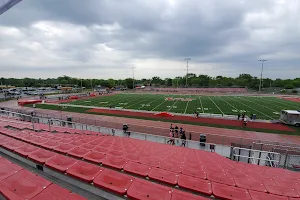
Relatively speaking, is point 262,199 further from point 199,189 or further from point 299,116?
point 299,116

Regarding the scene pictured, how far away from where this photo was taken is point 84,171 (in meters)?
4.94

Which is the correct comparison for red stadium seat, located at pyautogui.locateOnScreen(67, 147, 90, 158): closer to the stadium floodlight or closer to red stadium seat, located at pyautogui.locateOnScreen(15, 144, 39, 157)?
red stadium seat, located at pyautogui.locateOnScreen(15, 144, 39, 157)

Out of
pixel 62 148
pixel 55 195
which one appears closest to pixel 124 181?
pixel 55 195

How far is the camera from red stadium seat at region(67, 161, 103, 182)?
460 centimetres

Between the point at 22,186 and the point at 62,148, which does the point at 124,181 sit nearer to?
the point at 22,186

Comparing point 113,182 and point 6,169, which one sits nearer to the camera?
point 113,182

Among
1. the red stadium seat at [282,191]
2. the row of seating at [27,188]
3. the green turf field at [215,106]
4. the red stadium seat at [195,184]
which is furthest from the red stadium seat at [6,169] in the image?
the green turf field at [215,106]

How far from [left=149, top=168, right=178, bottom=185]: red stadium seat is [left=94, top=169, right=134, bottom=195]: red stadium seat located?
852 mm

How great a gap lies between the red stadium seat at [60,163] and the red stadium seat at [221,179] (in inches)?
183

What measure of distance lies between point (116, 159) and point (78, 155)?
5.28 feet

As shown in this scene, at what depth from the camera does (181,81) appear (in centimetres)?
14762

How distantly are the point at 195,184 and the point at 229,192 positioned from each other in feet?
2.91

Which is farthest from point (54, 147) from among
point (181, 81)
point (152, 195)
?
point (181, 81)

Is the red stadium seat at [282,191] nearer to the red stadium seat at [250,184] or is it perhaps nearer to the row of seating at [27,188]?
the red stadium seat at [250,184]
